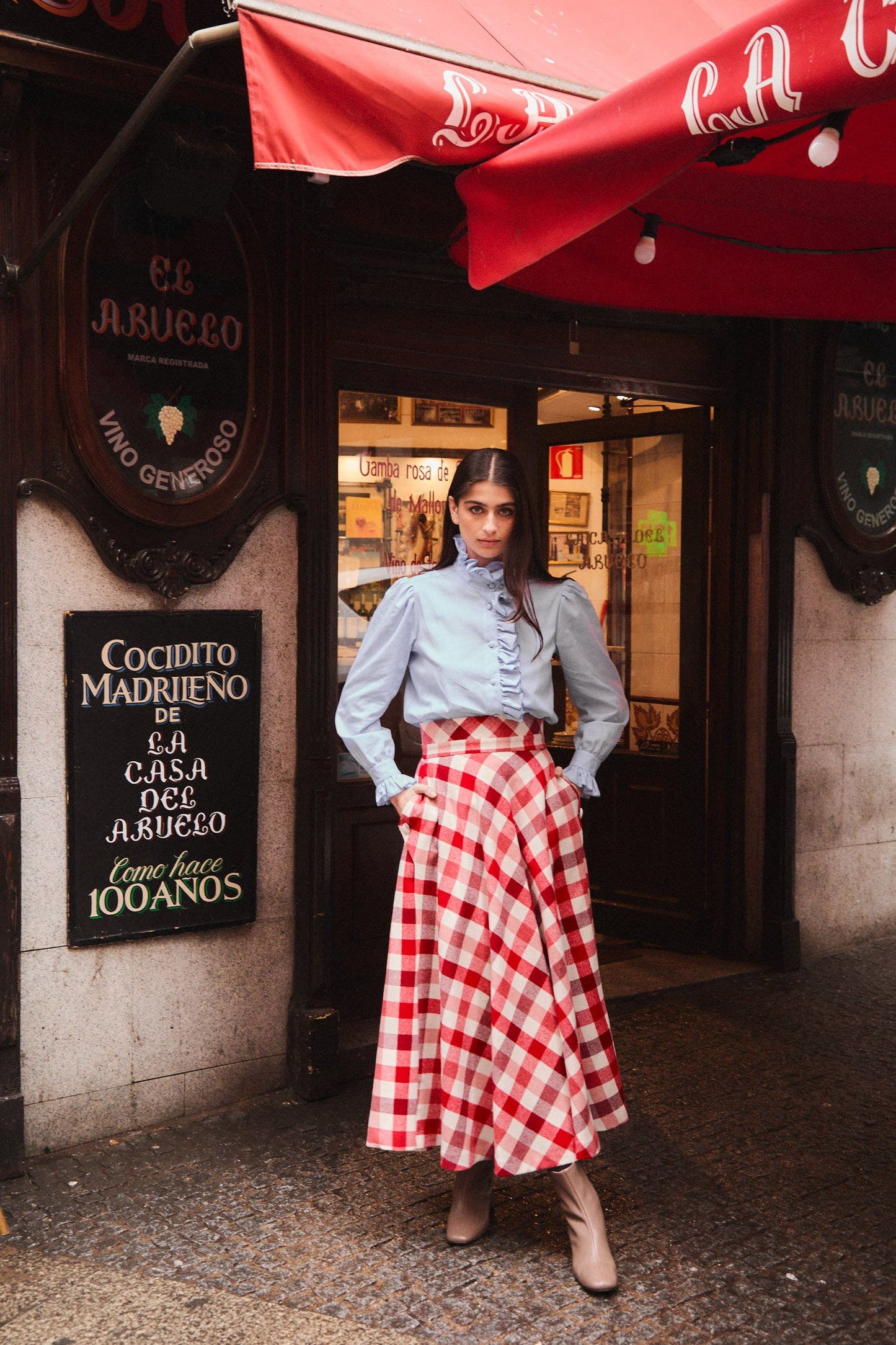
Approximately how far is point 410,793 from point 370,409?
220 cm

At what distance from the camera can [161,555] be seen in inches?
168

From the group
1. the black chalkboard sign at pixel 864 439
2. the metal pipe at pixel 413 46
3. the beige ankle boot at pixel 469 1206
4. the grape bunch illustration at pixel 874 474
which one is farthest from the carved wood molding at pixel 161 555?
the grape bunch illustration at pixel 874 474

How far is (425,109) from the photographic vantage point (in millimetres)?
3227

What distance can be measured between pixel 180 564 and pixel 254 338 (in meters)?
0.86

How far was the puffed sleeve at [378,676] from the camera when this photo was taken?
137 inches

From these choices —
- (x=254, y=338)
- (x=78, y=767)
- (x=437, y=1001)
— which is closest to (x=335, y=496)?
(x=254, y=338)

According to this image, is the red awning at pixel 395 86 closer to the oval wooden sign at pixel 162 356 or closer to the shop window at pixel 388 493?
the oval wooden sign at pixel 162 356

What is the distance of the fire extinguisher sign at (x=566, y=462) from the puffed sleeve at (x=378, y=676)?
333 centimetres

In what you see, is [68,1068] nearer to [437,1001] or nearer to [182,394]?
[437,1001]

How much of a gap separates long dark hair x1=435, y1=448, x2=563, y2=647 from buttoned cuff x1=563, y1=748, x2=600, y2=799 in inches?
14.2

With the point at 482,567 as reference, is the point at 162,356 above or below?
above

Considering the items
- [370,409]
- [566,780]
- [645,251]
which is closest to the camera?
[566,780]

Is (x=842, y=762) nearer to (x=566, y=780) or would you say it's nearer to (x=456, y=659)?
(x=566, y=780)

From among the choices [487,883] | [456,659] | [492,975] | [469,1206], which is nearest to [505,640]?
[456,659]
